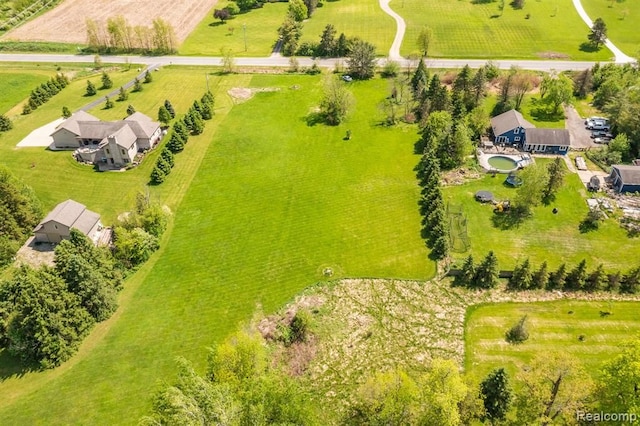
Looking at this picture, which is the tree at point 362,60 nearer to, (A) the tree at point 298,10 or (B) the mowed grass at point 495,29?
(B) the mowed grass at point 495,29

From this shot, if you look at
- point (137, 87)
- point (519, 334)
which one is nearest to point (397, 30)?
point (137, 87)

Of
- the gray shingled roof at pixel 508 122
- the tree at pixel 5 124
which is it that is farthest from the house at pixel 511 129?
the tree at pixel 5 124

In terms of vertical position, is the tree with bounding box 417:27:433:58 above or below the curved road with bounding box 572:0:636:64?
above

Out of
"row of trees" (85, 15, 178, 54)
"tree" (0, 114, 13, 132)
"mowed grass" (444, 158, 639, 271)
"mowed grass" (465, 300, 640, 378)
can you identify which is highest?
"row of trees" (85, 15, 178, 54)

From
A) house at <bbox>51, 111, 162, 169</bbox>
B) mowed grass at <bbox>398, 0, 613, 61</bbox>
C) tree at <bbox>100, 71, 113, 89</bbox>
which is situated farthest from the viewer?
mowed grass at <bbox>398, 0, 613, 61</bbox>

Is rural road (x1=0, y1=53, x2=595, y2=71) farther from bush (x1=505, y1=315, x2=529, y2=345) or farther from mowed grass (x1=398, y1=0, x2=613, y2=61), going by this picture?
bush (x1=505, y1=315, x2=529, y2=345)

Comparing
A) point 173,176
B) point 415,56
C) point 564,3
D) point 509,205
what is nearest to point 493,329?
point 509,205

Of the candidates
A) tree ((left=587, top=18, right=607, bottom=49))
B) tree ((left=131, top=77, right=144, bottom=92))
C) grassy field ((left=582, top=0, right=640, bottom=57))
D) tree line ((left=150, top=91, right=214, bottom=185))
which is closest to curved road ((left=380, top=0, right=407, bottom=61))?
tree ((left=587, top=18, right=607, bottom=49))
